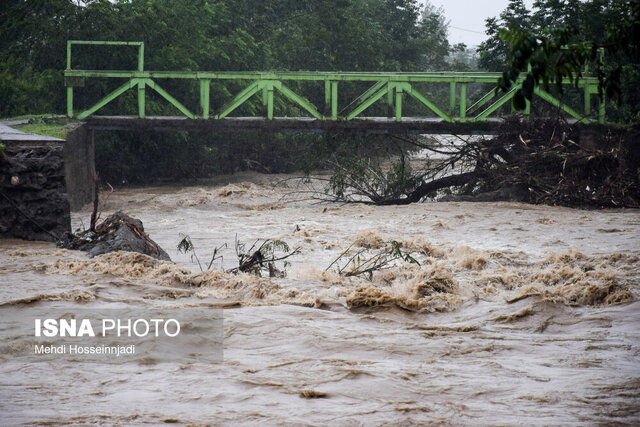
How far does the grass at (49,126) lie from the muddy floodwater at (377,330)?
150 inches

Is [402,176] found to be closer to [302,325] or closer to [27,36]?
[302,325]

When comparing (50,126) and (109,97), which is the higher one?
(109,97)

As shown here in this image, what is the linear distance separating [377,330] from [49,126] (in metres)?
11.8

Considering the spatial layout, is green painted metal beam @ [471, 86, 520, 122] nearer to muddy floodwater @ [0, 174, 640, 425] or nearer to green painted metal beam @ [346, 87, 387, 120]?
green painted metal beam @ [346, 87, 387, 120]

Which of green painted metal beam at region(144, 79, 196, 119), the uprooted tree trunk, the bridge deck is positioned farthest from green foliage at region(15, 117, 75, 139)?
the uprooted tree trunk

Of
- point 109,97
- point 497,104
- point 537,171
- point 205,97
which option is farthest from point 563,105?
point 109,97

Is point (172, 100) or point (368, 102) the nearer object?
point (368, 102)

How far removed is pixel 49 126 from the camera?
53.8ft

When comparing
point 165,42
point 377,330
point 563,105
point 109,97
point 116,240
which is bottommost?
point 377,330

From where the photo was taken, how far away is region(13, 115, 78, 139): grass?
50.3ft

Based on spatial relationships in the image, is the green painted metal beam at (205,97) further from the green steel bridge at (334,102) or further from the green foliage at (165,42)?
the green foliage at (165,42)

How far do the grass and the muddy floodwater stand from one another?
3.82 meters

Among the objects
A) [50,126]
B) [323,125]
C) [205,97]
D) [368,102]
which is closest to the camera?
[368,102]

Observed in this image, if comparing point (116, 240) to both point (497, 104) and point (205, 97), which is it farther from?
point (497, 104)
